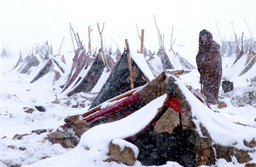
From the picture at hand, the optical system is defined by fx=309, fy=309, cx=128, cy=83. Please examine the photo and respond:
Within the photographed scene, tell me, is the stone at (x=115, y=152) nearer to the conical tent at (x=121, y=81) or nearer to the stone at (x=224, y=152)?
the stone at (x=224, y=152)

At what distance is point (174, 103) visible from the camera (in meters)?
2.25

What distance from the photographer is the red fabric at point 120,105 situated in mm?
2828

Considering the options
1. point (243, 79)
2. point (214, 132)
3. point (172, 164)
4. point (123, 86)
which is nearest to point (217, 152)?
point (214, 132)

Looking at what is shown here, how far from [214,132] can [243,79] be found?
23.7 ft

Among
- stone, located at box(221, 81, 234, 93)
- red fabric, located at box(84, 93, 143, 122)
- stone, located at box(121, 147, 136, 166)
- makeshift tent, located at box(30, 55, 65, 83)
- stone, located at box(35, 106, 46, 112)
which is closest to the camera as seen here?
stone, located at box(121, 147, 136, 166)

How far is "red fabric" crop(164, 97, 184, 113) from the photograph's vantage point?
222cm

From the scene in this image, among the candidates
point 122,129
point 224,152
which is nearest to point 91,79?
point 122,129

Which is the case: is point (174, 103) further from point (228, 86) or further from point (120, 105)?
point (228, 86)

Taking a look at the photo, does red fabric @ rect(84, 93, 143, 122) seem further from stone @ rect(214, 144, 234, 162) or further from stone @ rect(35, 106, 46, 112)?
stone @ rect(35, 106, 46, 112)

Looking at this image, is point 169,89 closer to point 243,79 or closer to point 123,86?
point 123,86

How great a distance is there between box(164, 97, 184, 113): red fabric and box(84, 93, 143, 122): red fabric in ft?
1.91

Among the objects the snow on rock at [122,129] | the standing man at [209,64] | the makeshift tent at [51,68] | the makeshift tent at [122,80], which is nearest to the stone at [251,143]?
the snow on rock at [122,129]

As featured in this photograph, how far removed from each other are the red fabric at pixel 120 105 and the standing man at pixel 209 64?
10.1 feet

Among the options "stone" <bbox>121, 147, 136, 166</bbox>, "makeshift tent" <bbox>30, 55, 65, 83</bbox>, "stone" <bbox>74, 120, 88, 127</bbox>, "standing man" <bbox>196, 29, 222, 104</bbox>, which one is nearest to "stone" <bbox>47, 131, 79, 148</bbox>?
"stone" <bbox>74, 120, 88, 127</bbox>
